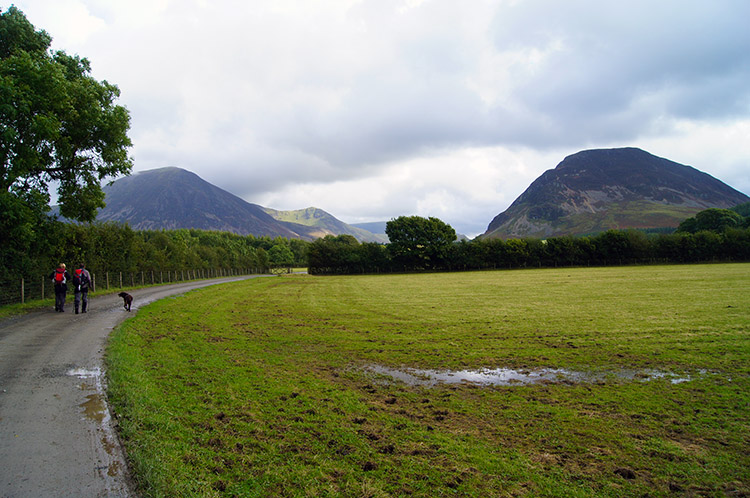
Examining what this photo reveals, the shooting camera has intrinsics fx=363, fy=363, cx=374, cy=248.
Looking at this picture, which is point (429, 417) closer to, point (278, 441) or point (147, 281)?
point (278, 441)

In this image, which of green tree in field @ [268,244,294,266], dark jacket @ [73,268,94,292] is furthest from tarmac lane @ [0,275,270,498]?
green tree in field @ [268,244,294,266]

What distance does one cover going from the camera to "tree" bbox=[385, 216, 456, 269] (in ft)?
361

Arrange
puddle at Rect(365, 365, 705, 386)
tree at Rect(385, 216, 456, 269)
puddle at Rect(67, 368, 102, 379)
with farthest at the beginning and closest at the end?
tree at Rect(385, 216, 456, 269) < puddle at Rect(365, 365, 705, 386) < puddle at Rect(67, 368, 102, 379)

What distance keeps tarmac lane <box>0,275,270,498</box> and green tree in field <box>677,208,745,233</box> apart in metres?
188

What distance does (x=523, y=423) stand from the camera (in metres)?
7.29

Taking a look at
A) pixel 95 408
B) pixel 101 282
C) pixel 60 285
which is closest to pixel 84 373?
pixel 95 408

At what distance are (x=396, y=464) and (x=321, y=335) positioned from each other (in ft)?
36.6

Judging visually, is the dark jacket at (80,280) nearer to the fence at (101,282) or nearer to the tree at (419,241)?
the fence at (101,282)

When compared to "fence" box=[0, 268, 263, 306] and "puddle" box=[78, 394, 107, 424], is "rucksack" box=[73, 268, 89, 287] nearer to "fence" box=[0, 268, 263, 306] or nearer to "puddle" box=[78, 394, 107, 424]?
"fence" box=[0, 268, 263, 306]

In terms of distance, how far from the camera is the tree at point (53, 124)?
20.2 meters

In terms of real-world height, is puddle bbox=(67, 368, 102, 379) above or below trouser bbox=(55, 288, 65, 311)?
below

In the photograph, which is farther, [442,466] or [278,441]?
[278,441]

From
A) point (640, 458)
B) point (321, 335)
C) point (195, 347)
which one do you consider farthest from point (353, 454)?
point (321, 335)

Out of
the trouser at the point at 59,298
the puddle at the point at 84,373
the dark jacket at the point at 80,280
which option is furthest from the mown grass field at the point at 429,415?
the trouser at the point at 59,298
